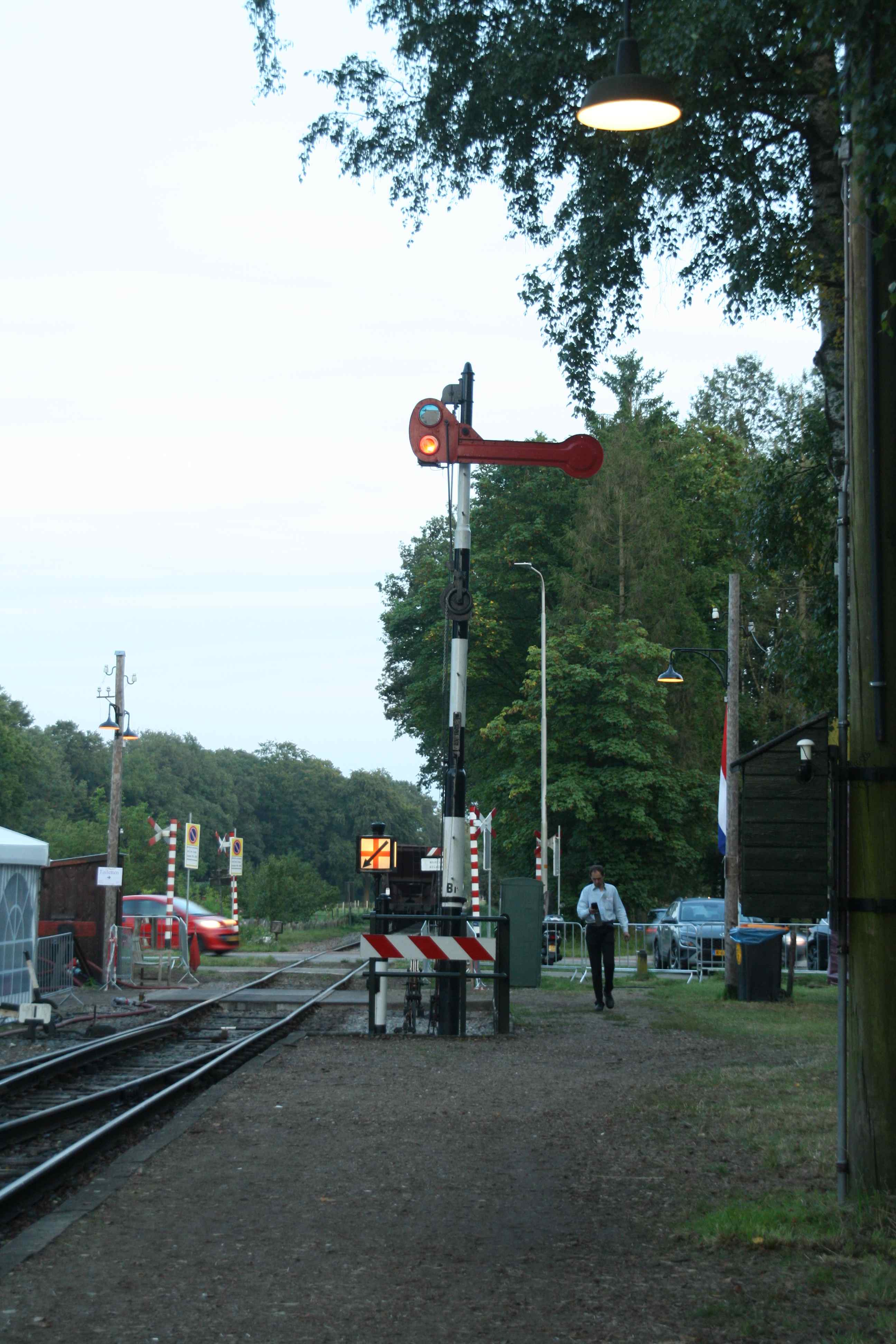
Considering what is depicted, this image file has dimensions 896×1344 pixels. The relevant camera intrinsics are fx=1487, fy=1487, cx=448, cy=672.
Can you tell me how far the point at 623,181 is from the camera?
51.8 ft

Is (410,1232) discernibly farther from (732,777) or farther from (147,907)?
(147,907)

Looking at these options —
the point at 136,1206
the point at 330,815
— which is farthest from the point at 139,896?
the point at 330,815

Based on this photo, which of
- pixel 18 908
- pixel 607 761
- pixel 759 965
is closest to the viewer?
pixel 759 965

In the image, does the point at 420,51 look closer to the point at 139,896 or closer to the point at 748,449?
the point at 139,896

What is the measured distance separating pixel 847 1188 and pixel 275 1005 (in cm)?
1569

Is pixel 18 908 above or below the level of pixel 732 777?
below

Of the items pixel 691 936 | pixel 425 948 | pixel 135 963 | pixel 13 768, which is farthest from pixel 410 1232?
pixel 13 768

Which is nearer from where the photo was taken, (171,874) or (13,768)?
(171,874)

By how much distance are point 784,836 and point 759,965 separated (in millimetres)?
13779

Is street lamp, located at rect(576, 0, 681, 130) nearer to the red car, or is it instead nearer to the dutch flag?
the dutch flag

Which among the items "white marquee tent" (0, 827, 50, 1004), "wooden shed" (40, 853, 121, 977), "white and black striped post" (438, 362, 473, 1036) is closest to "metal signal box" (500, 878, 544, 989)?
"white and black striped post" (438, 362, 473, 1036)

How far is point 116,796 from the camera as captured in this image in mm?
30781

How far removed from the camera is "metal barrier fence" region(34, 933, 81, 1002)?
23.1m

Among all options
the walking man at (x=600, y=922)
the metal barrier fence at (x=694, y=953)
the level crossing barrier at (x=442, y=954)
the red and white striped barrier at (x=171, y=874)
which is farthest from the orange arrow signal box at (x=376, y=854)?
the red and white striped barrier at (x=171, y=874)
